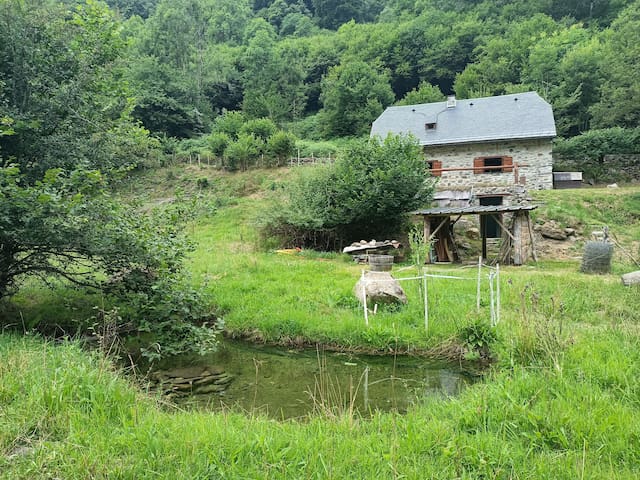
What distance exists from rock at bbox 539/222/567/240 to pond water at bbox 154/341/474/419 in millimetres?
13534

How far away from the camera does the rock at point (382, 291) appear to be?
26.8ft

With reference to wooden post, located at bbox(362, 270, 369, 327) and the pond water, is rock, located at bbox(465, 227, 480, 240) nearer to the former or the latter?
wooden post, located at bbox(362, 270, 369, 327)

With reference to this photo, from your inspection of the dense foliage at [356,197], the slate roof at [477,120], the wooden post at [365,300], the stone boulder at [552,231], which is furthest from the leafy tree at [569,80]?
the wooden post at [365,300]

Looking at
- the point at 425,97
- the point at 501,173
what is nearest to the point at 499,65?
the point at 425,97

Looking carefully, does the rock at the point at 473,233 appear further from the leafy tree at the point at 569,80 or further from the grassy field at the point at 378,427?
the leafy tree at the point at 569,80

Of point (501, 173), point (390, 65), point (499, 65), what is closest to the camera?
point (501, 173)

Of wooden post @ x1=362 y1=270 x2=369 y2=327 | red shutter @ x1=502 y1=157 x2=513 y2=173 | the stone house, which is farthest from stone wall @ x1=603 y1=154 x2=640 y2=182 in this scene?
wooden post @ x1=362 y1=270 x2=369 y2=327

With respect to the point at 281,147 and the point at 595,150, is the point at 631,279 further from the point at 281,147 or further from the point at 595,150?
the point at 281,147

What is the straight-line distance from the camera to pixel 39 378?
12.1ft

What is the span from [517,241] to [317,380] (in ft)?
36.5

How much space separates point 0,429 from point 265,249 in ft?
44.9

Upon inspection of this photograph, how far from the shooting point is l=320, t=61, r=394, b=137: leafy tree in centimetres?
4178

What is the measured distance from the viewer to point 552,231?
17.2 metres

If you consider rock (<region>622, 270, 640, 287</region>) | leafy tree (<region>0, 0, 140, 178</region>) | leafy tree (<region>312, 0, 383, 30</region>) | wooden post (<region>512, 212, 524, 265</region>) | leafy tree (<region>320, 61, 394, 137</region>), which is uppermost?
leafy tree (<region>312, 0, 383, 30</region>)
